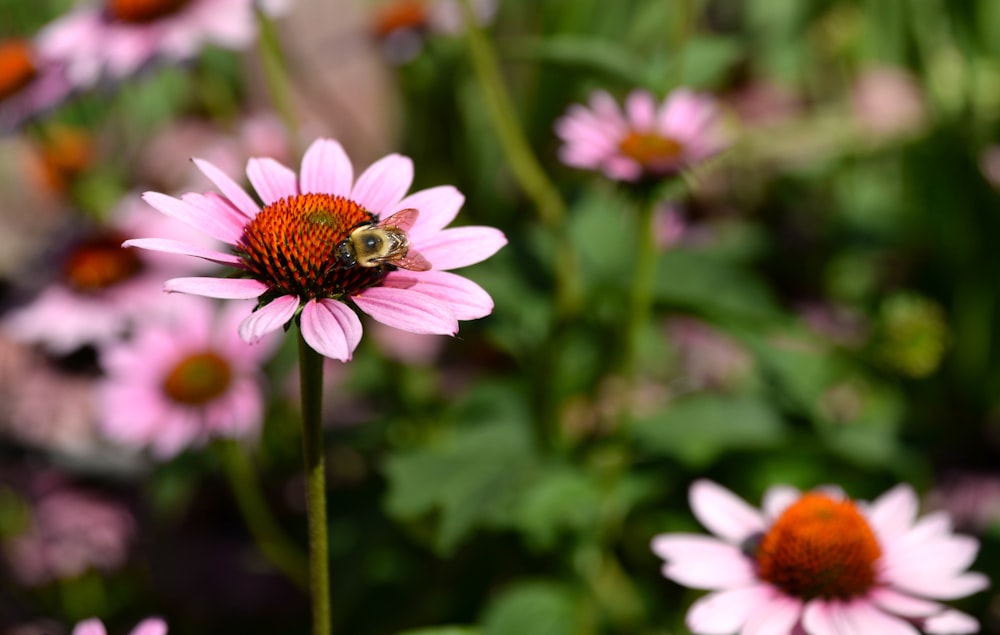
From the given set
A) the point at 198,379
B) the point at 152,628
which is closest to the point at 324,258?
the point at 152,628

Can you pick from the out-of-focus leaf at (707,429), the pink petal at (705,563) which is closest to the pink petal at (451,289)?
the pink petal at (705,563)

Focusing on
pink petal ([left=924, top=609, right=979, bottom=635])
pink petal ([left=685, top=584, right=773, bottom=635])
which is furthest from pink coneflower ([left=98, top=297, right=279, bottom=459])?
pink petal ([left=924, top=609, right=979, bottom=635])

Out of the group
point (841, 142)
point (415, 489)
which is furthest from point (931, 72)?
point (415, 489)

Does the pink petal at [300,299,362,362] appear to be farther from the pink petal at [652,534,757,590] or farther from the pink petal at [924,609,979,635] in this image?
the pink petal at [924,609,979,635]

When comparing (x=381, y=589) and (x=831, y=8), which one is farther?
(x=831, y=8)

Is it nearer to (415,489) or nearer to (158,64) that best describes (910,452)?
(415,489)

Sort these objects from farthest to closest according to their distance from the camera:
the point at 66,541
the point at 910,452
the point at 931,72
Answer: the point at 931,72, the point at 66,541, the point at 910,452

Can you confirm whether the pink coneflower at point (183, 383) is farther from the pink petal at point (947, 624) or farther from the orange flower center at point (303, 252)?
the pink petal at point (947, 624)

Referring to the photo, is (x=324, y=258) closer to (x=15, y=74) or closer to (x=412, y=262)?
(x=412, y=262)
